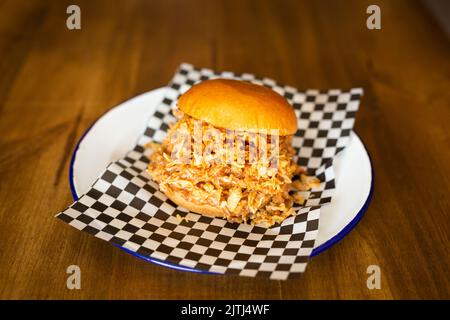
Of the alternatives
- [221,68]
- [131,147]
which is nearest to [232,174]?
[131,147]

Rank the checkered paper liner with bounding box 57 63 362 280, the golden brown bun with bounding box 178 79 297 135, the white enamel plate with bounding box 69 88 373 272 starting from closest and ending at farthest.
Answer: the checkered paper liner with bounding box 57 63 362 280 → the white enamel plate with bounding box 69 88 373 272 → the golden brown bun with bounding box 178 79 297 135

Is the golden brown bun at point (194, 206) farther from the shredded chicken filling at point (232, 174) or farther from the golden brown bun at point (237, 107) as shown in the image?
the golden brown bun at point (237, 107)

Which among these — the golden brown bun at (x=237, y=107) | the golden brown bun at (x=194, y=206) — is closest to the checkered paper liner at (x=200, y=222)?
the golden brown bun at (x=194, y=206)

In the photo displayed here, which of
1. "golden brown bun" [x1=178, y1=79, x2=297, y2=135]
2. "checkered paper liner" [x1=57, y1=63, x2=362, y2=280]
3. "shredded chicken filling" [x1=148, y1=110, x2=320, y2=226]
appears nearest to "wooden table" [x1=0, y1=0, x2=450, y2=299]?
"checkered paper liner" [x1=57, y1=63, x2=362, y2=280]

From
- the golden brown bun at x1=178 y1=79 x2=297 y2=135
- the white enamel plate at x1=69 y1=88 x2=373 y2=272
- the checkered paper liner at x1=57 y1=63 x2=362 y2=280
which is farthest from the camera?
the golden brown bun at x1=178 y1=79 x2=297 y2=135

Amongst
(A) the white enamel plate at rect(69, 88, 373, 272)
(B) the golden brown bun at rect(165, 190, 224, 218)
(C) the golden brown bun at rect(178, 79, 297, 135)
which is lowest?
(B) the golden brown bun at rect(165, 190, 224, 218)

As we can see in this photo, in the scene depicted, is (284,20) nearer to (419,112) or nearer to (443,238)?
(419,112)

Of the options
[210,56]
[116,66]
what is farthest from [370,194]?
[116,66]

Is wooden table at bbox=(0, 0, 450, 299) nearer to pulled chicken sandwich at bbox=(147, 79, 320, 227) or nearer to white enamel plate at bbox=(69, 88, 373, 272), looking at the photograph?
white enamel plate at bbox=(69, 88, 373, 272)
